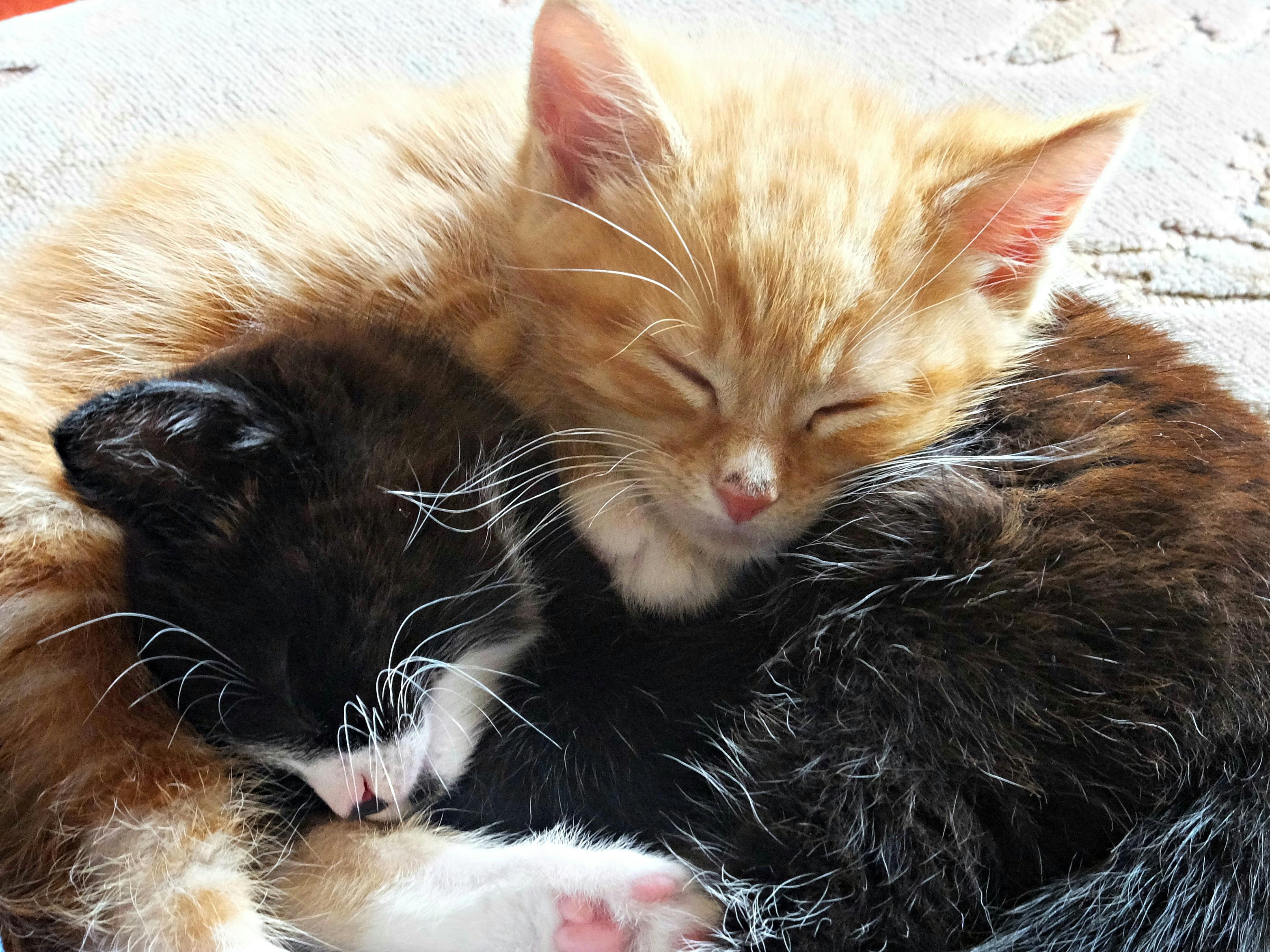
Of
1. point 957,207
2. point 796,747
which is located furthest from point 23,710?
point 957,207

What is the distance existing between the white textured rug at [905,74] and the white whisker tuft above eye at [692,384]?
52 cm

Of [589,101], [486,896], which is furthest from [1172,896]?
[589,101]

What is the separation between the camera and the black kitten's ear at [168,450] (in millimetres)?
628

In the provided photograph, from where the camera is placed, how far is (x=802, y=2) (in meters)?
1.38

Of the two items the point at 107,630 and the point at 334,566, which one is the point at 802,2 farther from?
the point at 107,630

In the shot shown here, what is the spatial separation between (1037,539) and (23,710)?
75 cm

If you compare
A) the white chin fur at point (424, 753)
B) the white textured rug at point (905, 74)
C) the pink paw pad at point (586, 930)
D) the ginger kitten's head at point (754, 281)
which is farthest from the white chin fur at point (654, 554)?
the white textured rug at point (905, 74)

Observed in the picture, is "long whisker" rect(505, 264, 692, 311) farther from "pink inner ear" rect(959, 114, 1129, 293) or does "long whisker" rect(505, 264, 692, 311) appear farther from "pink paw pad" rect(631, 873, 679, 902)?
"pink paw pad" rect(631, 873, 679, 902)

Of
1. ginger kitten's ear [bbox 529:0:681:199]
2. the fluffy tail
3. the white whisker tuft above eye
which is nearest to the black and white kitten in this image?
the fluffy tail

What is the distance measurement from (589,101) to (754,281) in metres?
0.22

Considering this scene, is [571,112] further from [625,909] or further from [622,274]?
[625,909]

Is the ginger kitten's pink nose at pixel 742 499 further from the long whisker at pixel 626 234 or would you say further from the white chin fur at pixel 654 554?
the long whisker at pixel 626 234

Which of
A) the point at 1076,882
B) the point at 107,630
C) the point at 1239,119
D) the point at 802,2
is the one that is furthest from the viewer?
the point at 802,2

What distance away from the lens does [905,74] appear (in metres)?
1.27
